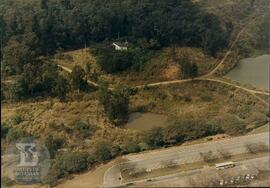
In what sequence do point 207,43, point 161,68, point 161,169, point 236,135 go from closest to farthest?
point 161,169, point 236,135, point 161,68, point 207,43

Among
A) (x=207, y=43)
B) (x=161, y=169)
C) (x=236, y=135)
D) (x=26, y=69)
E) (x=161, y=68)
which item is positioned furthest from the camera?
(x=207, y=43)

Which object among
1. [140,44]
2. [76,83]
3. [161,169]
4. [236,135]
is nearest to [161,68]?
[140,44]

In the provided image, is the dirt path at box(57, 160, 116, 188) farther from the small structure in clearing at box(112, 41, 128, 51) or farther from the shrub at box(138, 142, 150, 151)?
the small structure in clearing at box(112, 41, 128, 51)

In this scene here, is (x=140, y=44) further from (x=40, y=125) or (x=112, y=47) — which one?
(x=40, y=125)

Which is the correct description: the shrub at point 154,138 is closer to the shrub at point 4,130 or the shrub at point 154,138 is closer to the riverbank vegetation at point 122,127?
the riverbank vegetation at point 122,127

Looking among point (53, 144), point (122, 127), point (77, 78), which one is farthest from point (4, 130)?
point (122, 127)

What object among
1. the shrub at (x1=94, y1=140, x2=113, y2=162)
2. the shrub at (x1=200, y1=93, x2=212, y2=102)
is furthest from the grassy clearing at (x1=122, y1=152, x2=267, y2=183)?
the shrub at (x1=200, y1=93, x2=212, y2=102)

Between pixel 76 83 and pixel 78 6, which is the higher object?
pixel 78 6
